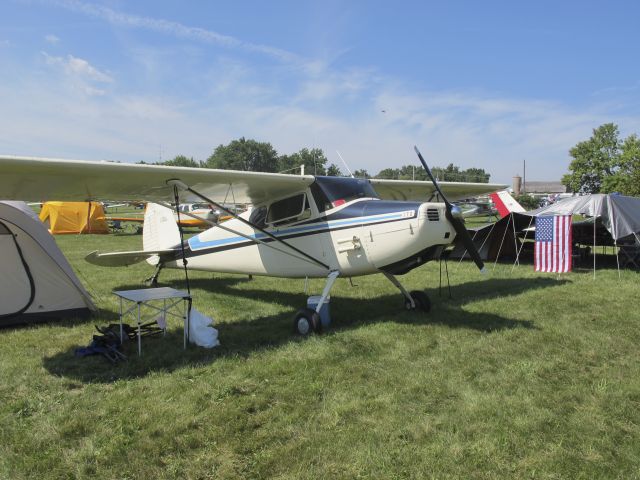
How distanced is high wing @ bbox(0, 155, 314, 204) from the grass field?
192 cm

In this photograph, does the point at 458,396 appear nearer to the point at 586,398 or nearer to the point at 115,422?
the point at 586,398

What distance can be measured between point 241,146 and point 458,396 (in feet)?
438

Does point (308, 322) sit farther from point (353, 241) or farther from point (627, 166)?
point (627, 166)

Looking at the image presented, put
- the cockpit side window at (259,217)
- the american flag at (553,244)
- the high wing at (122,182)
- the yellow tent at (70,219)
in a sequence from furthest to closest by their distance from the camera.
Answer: the yellow tent at (70,219) < the american flag at (553,244) < the cockpit side window at (259,217) < the high wing at (122,182)

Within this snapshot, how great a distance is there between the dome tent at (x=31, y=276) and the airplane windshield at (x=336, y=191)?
3.94 meters

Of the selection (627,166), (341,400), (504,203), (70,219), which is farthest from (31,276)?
(627,166)

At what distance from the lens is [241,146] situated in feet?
434

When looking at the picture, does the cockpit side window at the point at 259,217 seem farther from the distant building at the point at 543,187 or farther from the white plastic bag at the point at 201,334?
the distant building at the point at 543,187

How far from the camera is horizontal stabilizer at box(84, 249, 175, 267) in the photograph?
28.9ft

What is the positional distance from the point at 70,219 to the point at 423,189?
2234cm

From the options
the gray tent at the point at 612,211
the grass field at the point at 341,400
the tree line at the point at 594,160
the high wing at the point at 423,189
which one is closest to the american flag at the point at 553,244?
the gray tent at the point at 612,211

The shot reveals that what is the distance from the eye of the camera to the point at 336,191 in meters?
6.96

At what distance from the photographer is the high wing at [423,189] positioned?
9.36 metres

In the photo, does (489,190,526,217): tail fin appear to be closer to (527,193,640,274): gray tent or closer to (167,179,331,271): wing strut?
(527,193,640,274): gray tent
